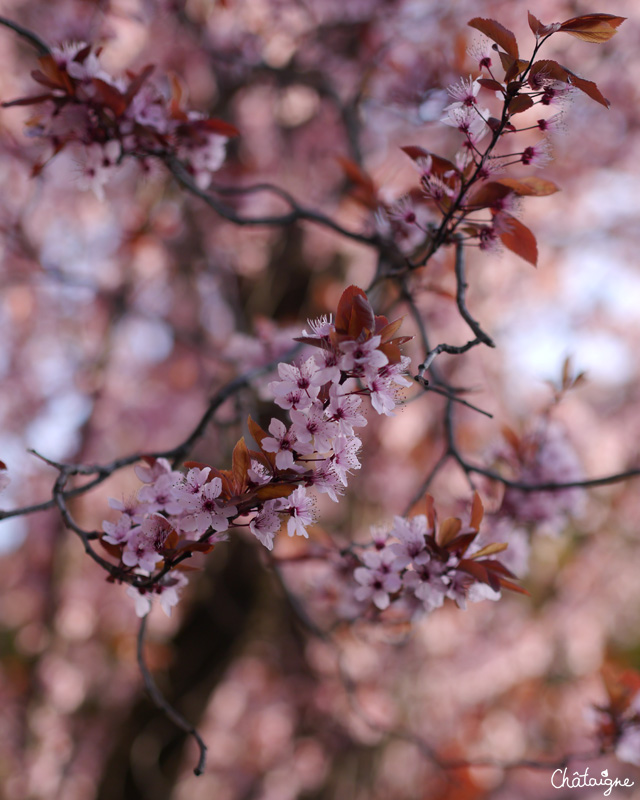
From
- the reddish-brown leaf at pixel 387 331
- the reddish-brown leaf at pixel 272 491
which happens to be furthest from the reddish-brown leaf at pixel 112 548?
the reddish-brown leaf at pixel 387 331

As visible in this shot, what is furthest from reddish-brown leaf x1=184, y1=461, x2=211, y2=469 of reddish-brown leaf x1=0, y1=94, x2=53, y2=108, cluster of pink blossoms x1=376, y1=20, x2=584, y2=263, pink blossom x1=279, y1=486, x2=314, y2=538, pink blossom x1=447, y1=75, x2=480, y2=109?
reddish-brown leaf x1=0, y1=94, x2=53, y2=108

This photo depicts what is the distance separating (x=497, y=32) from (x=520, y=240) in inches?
11.1

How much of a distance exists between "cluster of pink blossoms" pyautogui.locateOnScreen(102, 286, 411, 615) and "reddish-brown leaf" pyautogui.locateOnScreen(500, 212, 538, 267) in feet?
1.02

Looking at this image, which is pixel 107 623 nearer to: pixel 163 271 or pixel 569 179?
pixel 163 271

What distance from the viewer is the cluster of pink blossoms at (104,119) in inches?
37.1

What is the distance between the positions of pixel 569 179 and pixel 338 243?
5.16ft

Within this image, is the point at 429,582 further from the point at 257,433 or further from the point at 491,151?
the point at 491,151

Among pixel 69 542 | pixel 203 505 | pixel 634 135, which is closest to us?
pixel 203 505

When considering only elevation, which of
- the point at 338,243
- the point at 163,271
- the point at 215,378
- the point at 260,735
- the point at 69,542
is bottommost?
the point at 260,735

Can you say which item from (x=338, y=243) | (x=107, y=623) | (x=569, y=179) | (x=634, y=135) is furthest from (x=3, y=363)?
(x=634, y=135)

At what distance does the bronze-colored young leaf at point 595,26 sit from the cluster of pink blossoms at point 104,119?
0.63 m

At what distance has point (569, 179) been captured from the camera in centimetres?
345

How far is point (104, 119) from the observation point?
0.99 m

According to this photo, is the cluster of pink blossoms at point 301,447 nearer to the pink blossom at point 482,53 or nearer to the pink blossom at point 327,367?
the pink blossom at point 327,367
